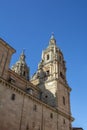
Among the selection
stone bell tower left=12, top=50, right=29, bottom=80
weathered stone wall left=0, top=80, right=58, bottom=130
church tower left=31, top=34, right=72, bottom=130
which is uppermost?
stone bell tower left=12, top=50, right=29, bottom=80

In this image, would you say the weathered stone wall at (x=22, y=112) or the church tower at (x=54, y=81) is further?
the church tower at (x=54, y=81)

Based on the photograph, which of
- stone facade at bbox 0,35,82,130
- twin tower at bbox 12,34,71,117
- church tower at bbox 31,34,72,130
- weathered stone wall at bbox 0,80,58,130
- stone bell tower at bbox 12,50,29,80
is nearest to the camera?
weathered stone wall at bbox 0,80,58,130

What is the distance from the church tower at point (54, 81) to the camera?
107ft

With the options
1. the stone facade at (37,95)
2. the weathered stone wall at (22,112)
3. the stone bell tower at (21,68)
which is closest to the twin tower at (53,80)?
the stone facade at (37,95)

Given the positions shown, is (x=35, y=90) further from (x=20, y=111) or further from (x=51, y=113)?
(x=20, y=111)

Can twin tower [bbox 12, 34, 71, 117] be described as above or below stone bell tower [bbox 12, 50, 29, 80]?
below

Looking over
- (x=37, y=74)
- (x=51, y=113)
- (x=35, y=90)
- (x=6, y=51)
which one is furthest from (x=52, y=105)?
(x=6, y=51)

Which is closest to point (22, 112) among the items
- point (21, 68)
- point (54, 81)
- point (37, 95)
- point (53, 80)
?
point (37, 95)

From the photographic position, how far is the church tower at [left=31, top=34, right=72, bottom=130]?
32.5m

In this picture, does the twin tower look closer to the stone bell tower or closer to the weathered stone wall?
the weathered stone wall

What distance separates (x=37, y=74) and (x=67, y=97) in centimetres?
810

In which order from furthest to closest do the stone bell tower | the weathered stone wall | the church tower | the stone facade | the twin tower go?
the stone bell tower → the twin tower → the church tower → the stone facade → the weathered stone wall

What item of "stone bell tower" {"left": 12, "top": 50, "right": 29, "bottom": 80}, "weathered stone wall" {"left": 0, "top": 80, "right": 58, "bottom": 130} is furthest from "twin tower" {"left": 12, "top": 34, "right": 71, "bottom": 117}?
"stone bell tower" {"left": 12, "top": 50, "right": 29, "bottom": 80}

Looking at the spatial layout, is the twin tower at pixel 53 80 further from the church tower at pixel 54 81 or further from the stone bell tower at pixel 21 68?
the stone bell tower at pixel 21 68
